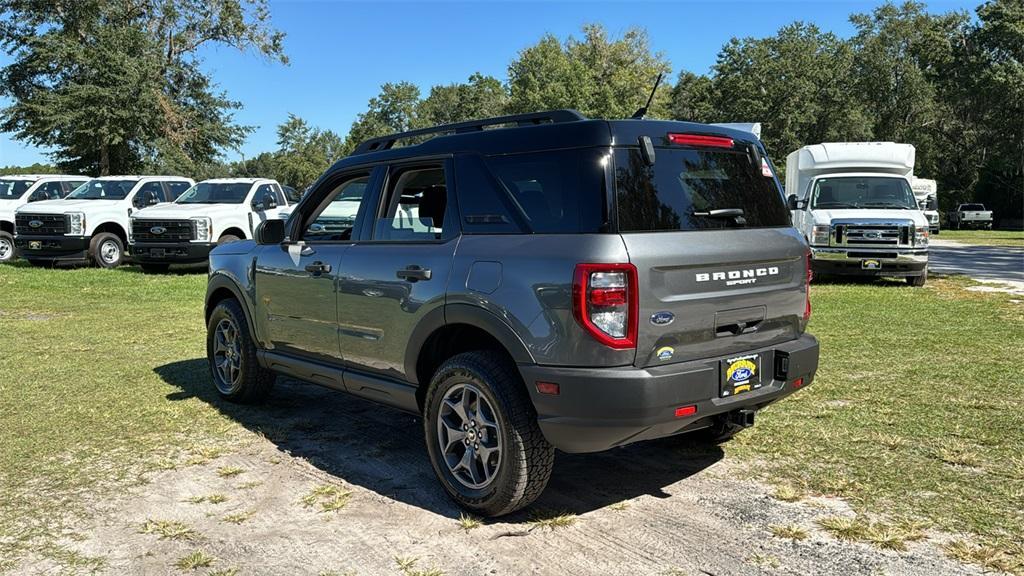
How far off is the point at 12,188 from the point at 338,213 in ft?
66.3

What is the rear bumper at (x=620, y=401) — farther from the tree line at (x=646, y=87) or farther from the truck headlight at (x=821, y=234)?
the tree line at (x=646, y=87)

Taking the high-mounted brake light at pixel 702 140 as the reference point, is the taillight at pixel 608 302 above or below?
below

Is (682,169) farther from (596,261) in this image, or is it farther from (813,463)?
(813,463)

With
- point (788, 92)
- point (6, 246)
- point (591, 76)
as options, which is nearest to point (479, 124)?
point (6, 246)

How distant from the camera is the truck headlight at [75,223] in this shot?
706 inches

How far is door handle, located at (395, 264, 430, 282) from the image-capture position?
4.23 metres

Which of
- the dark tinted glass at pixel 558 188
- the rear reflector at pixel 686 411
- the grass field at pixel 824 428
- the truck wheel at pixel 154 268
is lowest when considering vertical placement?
the grass field at pixel 824 428

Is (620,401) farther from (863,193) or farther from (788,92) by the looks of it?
(788,92)

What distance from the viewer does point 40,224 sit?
18125 mm

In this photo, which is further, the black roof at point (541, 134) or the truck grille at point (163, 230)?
the truck grille at point (163, 230)

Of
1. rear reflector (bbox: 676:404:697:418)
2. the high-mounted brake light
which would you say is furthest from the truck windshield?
rear reflector (bbox: 676:404:697:418)

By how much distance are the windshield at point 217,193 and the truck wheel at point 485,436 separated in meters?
14.6

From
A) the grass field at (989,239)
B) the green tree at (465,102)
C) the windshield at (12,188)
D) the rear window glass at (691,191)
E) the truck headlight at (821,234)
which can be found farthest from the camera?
the green tree at (465,102)

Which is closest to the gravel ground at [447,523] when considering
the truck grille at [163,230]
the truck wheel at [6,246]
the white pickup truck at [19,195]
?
the truck grille at [163,230]
